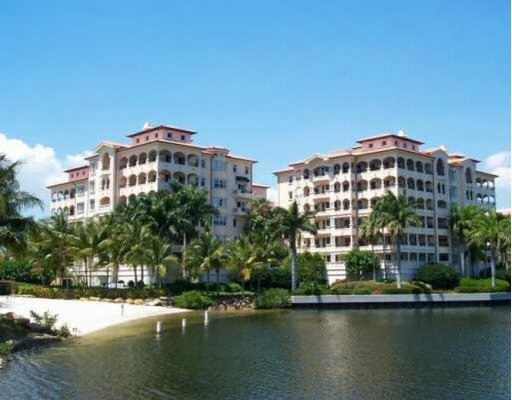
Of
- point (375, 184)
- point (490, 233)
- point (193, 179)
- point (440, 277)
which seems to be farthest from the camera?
point (375, 184)

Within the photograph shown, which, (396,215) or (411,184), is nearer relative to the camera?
(396,215)

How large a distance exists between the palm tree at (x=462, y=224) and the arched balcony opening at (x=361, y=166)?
15.8 m

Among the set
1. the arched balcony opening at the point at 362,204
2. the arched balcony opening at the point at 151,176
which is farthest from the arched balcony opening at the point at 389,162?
the arched balcony opening at the point at 151,176

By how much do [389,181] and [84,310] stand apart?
5401cm

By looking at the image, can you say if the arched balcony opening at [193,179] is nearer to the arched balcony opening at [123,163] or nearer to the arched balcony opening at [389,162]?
the arched balcony opening at [123,163]

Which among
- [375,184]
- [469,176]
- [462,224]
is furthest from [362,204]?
[469,176]

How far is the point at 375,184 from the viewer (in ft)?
335

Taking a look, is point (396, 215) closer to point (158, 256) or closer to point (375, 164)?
point (375, 164)

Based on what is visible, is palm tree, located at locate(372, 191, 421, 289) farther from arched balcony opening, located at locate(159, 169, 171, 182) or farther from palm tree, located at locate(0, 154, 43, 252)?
palm tree, located at locate(0, 154, 43, 252)

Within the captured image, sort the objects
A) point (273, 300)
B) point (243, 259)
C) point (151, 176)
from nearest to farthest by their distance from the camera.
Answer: point (273, 300), point (243, 259), point (151, 176)

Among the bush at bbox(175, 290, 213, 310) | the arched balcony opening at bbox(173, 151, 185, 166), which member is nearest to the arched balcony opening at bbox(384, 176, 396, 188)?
the arched balcony opening at bbox(173, 151, 185, 166)

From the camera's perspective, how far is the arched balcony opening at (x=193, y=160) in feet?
320

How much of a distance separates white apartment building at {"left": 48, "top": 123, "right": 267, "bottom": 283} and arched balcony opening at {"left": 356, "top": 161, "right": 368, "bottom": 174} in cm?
1745

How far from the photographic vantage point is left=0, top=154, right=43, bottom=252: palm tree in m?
42.0
